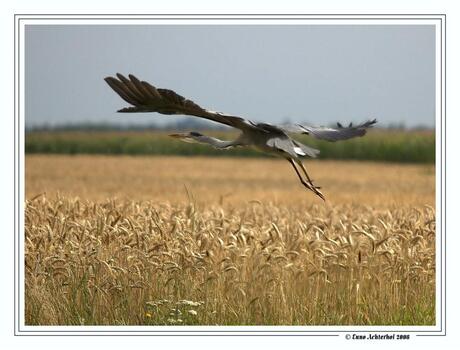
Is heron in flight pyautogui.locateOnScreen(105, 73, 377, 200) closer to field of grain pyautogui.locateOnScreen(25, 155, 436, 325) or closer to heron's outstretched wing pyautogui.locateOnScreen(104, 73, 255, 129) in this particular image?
heron's outstretched wing pyautogui.locateOnScreen(104, 73, 255, 129)

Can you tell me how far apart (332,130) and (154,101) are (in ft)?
4.62

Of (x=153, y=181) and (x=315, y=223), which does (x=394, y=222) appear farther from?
(x=153, y=181)

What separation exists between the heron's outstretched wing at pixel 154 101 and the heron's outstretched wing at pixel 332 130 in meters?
0.42

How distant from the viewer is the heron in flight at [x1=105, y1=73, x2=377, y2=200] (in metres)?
5.21

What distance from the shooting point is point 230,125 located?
5.59m

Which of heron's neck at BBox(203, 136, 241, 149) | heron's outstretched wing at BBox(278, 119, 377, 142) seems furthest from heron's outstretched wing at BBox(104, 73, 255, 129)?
heron's outstretched wing at BBox(278, 119, 377, 142)

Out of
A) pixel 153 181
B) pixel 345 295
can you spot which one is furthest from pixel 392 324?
pixel 153 181

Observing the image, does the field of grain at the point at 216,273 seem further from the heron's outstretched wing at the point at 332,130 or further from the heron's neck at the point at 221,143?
the heron's neck at the point at 221,143

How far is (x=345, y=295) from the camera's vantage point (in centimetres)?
666

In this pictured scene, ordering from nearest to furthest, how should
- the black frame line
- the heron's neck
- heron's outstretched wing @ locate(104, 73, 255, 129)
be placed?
heron's outstretched wing @ locate(104, 73, 255, 129) < the heron's neck < the black frame line

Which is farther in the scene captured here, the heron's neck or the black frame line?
the black frame line

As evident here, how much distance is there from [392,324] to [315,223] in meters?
1.28
